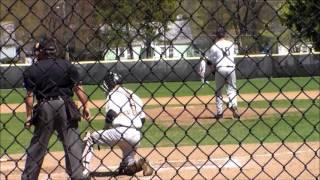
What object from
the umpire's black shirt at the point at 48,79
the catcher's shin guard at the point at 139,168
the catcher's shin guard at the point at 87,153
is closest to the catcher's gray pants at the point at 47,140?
the umpire's black shirt at the point at 48,79

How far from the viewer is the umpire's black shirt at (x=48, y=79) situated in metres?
7.93

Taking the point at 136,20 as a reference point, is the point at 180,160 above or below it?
below

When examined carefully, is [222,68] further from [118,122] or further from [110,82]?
[118,122]

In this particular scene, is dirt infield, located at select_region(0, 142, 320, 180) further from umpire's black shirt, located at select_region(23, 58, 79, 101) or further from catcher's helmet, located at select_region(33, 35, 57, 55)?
catcher's helmet, located at select_region(33, 35, 57, 55)

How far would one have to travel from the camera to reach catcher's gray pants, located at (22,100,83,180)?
810 centimetres

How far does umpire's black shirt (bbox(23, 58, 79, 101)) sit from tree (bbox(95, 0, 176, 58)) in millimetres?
2108

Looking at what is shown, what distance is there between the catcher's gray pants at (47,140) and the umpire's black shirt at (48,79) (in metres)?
0.13

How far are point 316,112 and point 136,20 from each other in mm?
11097

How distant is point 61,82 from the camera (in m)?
8.09

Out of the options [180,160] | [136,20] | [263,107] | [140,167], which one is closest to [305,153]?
[180,160]

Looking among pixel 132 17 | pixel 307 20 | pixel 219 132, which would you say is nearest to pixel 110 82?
pixel 132 17

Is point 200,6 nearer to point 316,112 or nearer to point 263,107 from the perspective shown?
point 316,112

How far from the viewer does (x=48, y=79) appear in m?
7.92

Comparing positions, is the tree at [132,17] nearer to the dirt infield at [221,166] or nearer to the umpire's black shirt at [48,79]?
the umpire's black shirt at [48,79]
